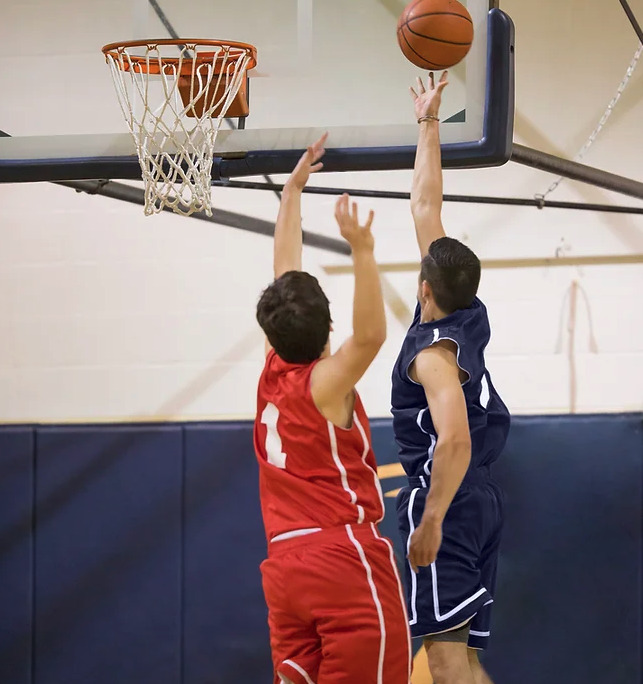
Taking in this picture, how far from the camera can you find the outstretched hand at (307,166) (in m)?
3.00

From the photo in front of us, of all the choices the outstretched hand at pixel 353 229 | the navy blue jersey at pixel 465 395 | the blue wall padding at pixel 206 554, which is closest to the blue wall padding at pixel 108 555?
the blue wall padding at pixel 206 554

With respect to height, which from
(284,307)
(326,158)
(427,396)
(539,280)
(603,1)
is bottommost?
(427,396)

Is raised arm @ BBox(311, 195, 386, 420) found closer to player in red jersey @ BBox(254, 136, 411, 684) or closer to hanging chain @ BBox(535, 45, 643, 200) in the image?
player in red jersey @ BBox(254, 136, 411, 684)

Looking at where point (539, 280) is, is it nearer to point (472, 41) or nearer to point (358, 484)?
point (472, 41)

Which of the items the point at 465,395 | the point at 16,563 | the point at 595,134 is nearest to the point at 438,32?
the point at 465,395

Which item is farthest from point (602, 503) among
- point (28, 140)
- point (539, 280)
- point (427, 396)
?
point (28, 140)

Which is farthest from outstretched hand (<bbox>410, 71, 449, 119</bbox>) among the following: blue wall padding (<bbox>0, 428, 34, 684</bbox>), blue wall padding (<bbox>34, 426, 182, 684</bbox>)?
blue wall padding (<bbox>0, 428, 34, 684</bbox>)

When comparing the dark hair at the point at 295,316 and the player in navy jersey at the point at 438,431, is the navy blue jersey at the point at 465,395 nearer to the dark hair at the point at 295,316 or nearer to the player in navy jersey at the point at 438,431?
the player in navy jersey at the point at 438,431

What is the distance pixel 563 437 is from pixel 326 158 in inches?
76.6

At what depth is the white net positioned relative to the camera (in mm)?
3188

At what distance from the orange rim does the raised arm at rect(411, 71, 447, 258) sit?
65cm

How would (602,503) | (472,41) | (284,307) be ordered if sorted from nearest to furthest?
(284,307) < (472,41) < (602,503)

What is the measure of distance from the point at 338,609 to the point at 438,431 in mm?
670

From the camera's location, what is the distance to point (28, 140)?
3436 millimetres
